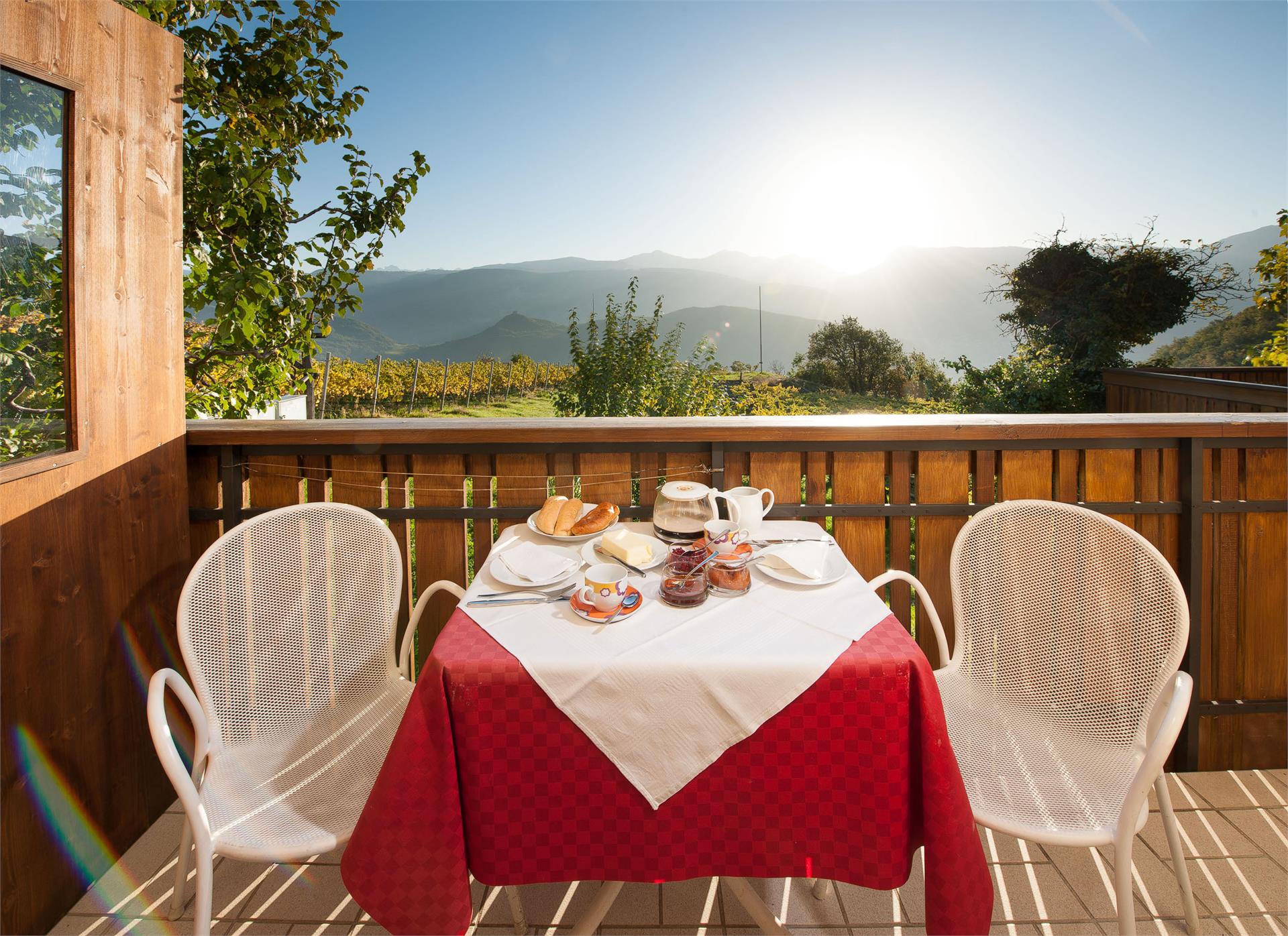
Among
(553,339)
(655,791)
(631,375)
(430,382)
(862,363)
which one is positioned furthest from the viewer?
(553,339)

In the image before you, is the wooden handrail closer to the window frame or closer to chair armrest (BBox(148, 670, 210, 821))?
the window frame

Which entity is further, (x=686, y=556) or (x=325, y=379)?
(x=325, y=379)

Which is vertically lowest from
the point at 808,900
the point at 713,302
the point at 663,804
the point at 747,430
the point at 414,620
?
the point at 808,900

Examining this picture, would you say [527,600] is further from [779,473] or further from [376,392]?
[376,392]

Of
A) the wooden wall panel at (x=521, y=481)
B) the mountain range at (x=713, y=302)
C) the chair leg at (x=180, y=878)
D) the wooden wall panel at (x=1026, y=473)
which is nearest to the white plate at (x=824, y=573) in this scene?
the wooden wall panel at (x=521, y=481)

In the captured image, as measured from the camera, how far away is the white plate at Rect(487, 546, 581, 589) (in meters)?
1.20

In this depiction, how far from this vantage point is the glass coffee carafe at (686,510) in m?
1.42

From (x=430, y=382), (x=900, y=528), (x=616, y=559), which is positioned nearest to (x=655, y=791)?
(x=616, y=559)

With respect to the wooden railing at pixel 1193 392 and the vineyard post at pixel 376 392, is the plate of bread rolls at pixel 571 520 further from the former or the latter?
the vineyard post at pixel 376 392

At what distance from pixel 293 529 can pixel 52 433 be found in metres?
0.51

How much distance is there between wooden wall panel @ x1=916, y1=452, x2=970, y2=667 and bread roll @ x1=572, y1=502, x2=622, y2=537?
0.93 m

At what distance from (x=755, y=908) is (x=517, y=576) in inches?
30.5

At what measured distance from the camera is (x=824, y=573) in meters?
1.24

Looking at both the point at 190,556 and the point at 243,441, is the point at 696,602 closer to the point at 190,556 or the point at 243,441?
the point at 243,441
